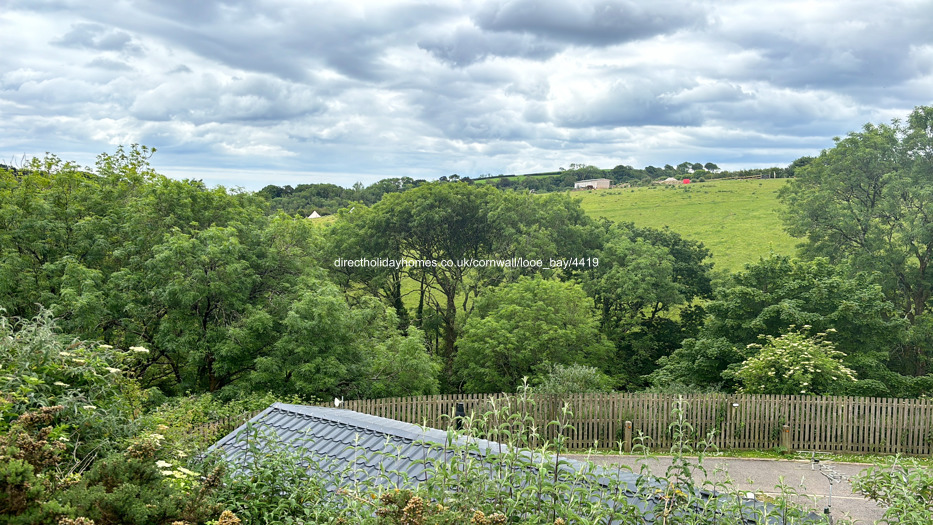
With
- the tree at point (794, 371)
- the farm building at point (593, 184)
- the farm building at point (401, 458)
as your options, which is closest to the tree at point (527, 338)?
the tree at point (794, 371)

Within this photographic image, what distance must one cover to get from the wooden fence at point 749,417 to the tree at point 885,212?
398 inches

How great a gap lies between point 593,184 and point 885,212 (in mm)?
44335

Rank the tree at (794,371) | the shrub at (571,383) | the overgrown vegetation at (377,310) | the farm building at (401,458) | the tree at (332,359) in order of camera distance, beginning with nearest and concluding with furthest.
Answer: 1. the farm building at (401,458)
2. the overgrown vegetation at (377,310)
3. the tree at (794,371)
4. the tree at (332,359)
5. the shrub at (571,383)

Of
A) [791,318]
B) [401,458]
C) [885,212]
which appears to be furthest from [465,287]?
[401,458]

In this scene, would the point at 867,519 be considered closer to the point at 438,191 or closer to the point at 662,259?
the point at 662,259

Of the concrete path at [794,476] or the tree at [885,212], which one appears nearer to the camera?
the concrete path at [794,476]

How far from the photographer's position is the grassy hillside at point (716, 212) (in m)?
42.7

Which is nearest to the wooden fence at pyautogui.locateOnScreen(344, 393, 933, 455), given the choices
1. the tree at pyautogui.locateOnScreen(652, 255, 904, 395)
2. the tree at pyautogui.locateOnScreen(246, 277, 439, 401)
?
the tree at pyautogui.locateOnScreen(246, 277, 439, 401)

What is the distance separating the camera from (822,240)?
27250 mm

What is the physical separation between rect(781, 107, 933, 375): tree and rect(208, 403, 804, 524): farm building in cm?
2367

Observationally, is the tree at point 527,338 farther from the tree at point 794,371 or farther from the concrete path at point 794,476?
the concrete path at point 794,476

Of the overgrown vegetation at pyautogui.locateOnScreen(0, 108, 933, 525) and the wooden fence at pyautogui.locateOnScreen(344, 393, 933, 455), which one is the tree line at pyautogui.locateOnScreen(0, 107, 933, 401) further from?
the wooden fence at pyautogui.locateOnScreen(344, 393, 933, 455)

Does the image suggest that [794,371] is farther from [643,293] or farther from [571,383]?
[643,293]

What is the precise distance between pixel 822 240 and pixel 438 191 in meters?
17.3
